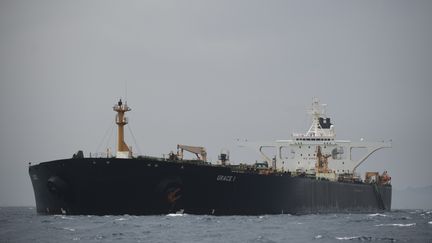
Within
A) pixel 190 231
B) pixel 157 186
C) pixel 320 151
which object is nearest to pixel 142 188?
pixel 157 186

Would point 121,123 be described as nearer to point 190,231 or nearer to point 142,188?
point 142,188

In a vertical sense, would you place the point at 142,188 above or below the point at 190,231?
above

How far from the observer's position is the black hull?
1895 inches

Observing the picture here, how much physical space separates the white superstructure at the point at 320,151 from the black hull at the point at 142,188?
24.2 m

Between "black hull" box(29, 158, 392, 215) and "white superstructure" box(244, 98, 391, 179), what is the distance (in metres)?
24.2

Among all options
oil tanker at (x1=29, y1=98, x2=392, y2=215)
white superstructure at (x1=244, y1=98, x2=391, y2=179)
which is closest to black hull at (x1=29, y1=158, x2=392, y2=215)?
oil tanker at (x1=29, y1=98, x2=392, y2=215)

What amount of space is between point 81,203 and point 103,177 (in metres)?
2.50

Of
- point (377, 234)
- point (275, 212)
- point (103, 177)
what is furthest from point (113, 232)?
point (275, 212)

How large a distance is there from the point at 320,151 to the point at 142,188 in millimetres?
33698

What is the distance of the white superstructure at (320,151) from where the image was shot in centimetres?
8050

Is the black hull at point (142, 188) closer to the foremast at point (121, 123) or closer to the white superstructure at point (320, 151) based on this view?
the foremast at point (121, 123)

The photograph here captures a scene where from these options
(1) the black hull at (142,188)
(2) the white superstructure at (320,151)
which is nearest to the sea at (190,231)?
(1) the black hull at (142,188)

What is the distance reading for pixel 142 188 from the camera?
48.7 m

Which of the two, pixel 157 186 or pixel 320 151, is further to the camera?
pixel 320 151
